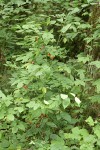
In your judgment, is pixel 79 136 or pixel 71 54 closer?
pixel 79 136

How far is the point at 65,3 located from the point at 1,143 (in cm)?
376

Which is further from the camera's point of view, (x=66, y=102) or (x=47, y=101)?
(x=47, y=101)

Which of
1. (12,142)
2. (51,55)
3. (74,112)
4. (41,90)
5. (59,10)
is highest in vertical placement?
(59,10)

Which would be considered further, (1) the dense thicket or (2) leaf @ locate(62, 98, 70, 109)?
(1) the dense thicket

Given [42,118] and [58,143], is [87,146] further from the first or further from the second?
[42,118]

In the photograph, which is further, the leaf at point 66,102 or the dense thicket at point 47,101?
the dense thicket at point 47,101

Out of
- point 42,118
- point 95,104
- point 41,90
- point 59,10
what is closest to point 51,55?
point 41,90

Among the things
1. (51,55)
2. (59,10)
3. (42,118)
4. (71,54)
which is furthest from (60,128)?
(59,10)

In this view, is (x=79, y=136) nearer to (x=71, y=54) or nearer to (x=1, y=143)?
(x=1, y=143)

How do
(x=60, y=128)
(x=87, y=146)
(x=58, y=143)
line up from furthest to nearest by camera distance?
(x=60, y=128)
(x=58, y=143)
(x=87, y=146)

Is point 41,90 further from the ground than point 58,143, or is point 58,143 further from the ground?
point 41,90

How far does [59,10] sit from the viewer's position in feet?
21.5

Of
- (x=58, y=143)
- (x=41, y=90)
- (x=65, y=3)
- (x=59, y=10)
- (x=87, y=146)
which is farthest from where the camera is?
(x=59, y=10)

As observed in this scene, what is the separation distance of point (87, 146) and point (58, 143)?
1.07 feet
